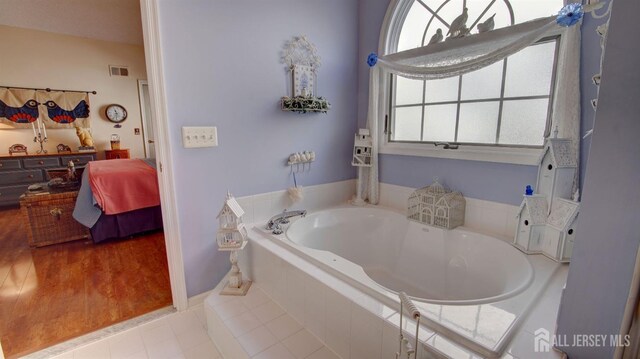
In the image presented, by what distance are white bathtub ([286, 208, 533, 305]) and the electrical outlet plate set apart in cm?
74

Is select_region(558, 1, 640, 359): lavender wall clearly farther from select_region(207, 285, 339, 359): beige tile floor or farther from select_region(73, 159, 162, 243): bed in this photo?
select_region(73, 159, 162, 243): bed

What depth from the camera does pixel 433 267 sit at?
1805 millimetres

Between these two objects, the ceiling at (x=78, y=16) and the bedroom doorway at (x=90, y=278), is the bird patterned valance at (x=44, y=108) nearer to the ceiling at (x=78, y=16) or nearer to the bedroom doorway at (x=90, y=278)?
the ceiling at (x=78, y=16)

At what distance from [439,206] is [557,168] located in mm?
643

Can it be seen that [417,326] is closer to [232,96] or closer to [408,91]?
[232,96]

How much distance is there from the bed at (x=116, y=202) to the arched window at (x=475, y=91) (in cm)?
250

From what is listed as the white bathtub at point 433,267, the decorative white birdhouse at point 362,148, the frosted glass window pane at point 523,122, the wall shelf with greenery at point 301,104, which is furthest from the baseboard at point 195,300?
the frosted glass window pane at point 523,122

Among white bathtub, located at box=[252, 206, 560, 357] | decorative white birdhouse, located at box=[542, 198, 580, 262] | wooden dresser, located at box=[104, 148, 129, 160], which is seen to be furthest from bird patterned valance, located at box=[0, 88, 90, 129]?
decorative white birdhouse, located at box=[542, 198, 580, 262]

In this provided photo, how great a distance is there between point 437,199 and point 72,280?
9.14 ft

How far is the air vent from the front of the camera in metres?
4.78

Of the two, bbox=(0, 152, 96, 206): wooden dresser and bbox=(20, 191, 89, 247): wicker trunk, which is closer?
bbox=(20, 191, 89, 247): wicker trunk

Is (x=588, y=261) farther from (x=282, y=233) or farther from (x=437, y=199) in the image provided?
(x=282, y=233)

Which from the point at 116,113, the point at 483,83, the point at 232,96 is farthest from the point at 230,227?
the point at 116,113

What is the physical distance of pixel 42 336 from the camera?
156 cm
